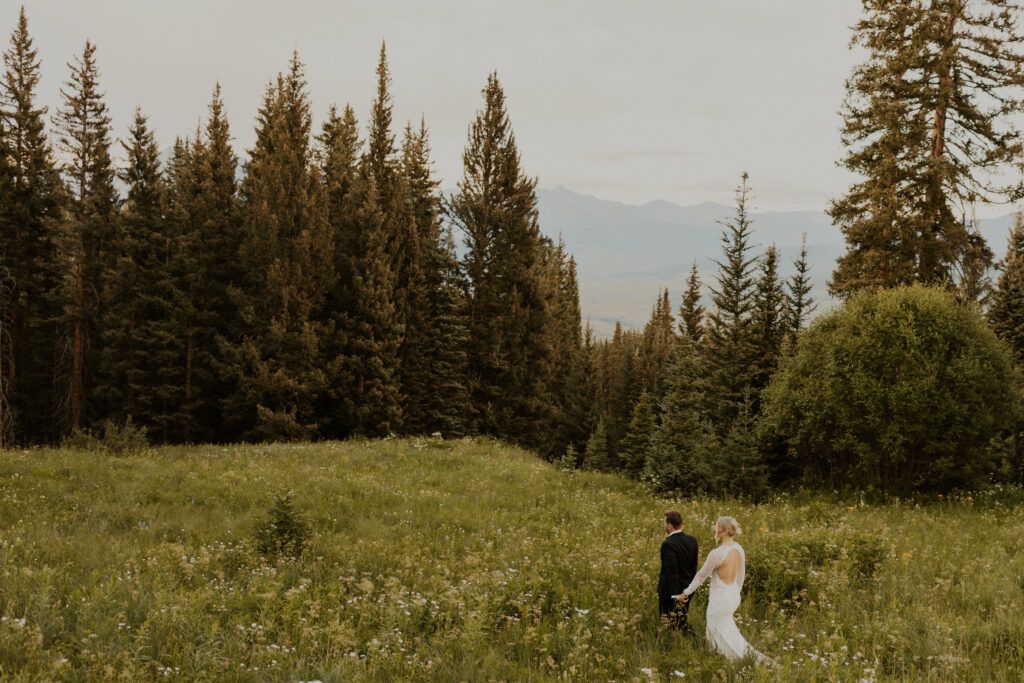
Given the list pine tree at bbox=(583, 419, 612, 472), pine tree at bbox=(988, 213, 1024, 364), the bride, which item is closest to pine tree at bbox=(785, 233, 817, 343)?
pine tree at bbox=(988, 213, 1024, 364)

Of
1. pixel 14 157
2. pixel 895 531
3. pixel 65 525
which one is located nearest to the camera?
pixel 65 525

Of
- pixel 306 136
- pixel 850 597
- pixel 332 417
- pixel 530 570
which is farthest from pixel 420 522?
pixel 306 136

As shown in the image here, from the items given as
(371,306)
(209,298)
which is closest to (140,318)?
(209,298)

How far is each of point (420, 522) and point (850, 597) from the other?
27.2 ft

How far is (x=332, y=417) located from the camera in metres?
34.4

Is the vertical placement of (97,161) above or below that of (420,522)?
above

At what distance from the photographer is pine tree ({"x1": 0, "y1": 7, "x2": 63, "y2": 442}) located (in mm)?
33312

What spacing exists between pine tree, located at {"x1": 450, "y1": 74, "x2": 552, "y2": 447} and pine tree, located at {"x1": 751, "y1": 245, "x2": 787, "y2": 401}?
13792 millimetres

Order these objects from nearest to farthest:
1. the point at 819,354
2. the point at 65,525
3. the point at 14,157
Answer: the point at 65,525 → the point at 819,354 → the point at 14,157

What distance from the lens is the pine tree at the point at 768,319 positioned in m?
32.0

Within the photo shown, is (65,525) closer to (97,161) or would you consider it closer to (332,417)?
(332,417)

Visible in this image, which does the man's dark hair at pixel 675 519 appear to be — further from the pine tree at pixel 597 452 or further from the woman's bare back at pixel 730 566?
the pine tree at pixel 597 452

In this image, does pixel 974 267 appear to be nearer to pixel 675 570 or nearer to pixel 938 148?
pixel 938 148

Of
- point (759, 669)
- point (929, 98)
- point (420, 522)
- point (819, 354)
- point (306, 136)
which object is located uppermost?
point (306, 136)
